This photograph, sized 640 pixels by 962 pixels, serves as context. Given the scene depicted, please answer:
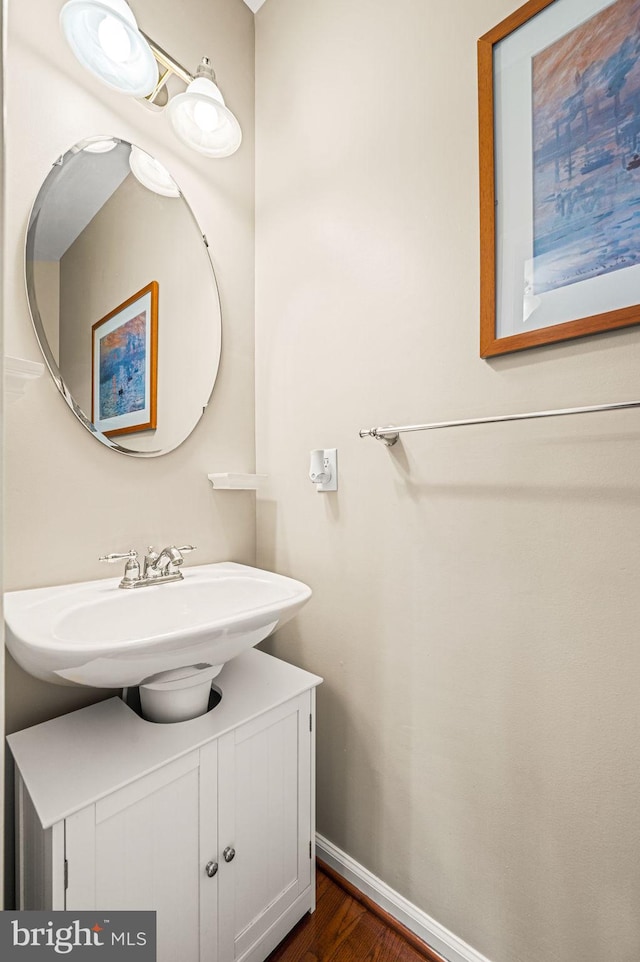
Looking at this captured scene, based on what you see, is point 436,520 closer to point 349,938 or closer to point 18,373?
point 18,373

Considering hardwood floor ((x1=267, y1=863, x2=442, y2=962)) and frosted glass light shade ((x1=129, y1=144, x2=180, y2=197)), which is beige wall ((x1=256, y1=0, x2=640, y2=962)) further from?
frosted glass light shade ((x1=129, y1=144, x2=180, y2=197))

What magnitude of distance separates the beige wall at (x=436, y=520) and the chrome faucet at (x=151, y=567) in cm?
38

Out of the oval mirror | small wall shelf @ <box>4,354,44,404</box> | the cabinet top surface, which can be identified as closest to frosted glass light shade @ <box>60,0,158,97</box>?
the oval mirror

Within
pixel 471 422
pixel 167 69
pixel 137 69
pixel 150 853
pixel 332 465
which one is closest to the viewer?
pixel 150 853

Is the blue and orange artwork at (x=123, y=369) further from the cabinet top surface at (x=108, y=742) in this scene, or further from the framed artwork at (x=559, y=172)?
the framed artwork at (x=559, y=172)

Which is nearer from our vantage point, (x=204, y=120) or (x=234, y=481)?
(x=204, y=120)

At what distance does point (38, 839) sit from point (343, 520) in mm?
900

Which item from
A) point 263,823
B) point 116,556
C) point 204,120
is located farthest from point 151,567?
point 204,120

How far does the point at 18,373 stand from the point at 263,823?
1075 mm

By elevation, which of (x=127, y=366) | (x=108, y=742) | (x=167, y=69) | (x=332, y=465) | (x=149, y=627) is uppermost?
(x=167, y=69)

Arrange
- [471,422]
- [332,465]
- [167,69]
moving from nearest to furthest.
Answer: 1. [471,422]
2. [167,69]
3. [332,465]

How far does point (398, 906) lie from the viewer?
112 centimetres

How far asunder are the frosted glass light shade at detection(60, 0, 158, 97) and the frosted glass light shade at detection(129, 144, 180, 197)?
0.15 m

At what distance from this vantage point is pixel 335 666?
4.21 feet
